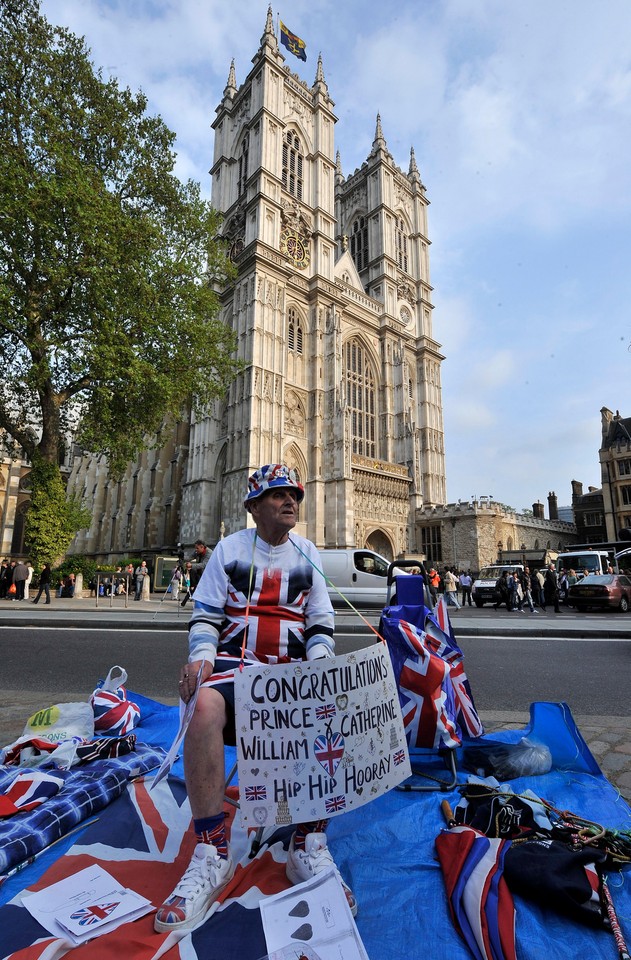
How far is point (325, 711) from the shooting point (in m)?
1.56

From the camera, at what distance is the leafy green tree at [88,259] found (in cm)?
1266

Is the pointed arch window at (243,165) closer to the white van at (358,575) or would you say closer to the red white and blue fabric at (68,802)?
the white van at (358,575)

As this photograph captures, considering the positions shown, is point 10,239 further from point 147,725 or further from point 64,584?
point 147,725

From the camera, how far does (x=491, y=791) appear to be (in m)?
2.14

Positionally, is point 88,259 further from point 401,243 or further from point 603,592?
point 401,243

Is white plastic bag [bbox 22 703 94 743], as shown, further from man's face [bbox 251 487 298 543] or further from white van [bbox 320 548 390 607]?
white van [bbox 320 548 390 607]

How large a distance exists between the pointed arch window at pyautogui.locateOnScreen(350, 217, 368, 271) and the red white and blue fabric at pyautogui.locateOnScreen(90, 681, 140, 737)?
39035 millimetres

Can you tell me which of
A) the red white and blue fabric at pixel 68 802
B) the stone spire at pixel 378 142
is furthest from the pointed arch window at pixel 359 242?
the red white and blue fabric at pixel 68 802

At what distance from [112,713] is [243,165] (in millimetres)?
35802

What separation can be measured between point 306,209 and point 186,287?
773 inches

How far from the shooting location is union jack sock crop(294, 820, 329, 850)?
5.21 feet

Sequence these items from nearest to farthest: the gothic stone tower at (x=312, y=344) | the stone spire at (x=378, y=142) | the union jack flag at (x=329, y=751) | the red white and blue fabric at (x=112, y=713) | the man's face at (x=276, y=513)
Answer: the union jack flag at (x=329, y=751) < the man's face at (x=276, y=513) < the red white and blue fabric at (x=112, y=713) < the gothic stone tower at (x=312, y=344) < the stone spire at (x=378, y=142)

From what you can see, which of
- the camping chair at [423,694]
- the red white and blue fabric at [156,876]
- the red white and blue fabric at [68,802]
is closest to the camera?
the red white and blue fabric at [156,876]

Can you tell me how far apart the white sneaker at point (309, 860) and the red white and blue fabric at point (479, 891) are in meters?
0.32
